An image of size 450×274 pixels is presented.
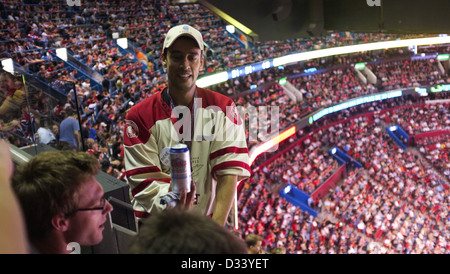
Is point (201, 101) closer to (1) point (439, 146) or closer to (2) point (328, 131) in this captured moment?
(2) point (328, 131)

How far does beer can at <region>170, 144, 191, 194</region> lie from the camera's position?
4.56 ft

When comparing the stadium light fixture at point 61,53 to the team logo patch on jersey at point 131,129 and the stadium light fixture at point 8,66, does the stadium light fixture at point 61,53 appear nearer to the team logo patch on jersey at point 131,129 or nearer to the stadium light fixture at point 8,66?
the stadium light fixture at point 8,66

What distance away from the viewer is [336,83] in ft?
69.8

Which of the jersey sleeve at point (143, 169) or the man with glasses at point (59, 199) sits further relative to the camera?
the jersey sleeve at point (143, 169)

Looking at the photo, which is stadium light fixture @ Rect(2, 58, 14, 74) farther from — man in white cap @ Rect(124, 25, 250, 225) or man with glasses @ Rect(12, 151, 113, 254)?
man with glasses @ Rect(12, 151, 113, 254)

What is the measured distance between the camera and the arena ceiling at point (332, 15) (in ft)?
7.55

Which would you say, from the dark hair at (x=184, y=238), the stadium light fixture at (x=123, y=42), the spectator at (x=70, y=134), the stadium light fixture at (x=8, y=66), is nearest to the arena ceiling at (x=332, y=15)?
the dark hair at (x=184, y=238)

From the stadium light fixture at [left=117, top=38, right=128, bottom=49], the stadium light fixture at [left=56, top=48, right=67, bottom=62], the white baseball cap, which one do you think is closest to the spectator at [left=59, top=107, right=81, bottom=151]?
the white baseball cap

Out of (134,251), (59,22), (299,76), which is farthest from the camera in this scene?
(299,76)

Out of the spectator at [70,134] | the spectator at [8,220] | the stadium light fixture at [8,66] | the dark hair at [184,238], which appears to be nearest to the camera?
the spectator at [8,220]

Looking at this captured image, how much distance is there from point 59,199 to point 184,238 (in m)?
0.59

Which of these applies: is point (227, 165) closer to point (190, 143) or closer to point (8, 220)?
point (190, 143)

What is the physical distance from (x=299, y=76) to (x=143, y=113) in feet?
64.3

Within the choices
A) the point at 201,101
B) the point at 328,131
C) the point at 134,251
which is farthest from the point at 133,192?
the point at 328,131
